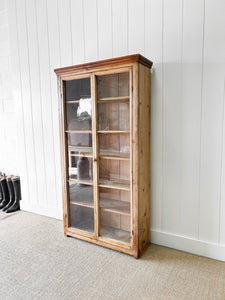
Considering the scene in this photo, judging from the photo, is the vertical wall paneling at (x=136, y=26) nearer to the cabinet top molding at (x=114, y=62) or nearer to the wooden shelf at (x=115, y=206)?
the cabinet top molding at (x=114, y=62)

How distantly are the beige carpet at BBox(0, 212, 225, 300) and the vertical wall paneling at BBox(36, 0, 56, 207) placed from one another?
2.52 ft

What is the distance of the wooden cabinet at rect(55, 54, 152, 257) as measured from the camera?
1928mm

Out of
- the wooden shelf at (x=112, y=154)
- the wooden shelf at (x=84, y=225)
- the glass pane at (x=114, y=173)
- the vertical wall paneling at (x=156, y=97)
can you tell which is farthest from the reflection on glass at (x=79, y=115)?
the wooden shelf at (x=84, y=225)

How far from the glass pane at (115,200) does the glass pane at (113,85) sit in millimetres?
902

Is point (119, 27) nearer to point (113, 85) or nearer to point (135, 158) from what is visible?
point (113, 85)

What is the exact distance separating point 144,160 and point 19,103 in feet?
6.52

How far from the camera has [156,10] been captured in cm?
202

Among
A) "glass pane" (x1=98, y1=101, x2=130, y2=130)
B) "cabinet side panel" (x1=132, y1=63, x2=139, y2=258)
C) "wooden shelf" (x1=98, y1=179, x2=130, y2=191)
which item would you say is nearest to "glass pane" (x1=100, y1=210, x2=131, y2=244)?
"cabinet side panel" (x1=132, y1=63, x2=139, y2=258)

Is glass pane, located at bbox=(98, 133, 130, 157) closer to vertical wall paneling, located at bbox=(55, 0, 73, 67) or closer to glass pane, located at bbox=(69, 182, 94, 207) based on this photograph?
glass pane, located at bbox=(69, 182, 94, 207)

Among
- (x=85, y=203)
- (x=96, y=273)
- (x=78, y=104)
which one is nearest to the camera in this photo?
(x=96, y=273)

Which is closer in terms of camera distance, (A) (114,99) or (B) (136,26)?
(A) (114,99)

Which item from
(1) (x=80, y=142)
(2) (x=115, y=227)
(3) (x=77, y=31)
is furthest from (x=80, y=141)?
(3) (x=77, y=31)

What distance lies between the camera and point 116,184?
2119 millimetres

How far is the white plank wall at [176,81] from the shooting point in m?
1.87
